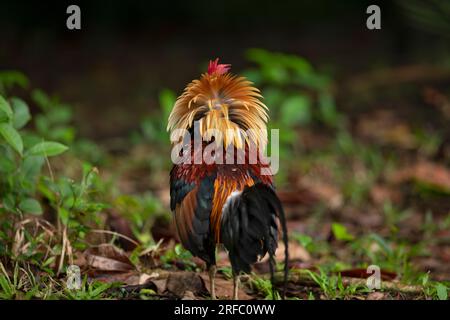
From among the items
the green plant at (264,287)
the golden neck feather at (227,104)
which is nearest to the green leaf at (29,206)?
the golden neck feather at (227,104)

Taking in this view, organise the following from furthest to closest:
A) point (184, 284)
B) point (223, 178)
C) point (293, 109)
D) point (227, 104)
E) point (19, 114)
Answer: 1. point (293, 109)
2. point (19, 114)
3. point (184, 284)
4. point (227, 104)
5. point (223, 178)

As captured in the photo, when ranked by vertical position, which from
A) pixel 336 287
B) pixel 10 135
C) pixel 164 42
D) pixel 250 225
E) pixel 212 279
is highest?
pixel 164 42

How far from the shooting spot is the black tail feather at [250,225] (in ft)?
10.2

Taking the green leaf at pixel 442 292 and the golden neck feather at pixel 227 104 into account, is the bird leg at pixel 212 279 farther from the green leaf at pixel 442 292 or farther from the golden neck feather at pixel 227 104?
the green leaf at pixel 442 292

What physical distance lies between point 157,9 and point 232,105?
23.2 feet

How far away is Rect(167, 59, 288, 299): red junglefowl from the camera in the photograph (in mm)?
3135

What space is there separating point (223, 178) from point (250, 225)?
0.98ft

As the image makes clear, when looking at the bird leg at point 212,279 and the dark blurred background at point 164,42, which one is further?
the dark blurred background at point 164,42

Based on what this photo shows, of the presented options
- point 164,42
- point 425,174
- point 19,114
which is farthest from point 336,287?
point 164,42

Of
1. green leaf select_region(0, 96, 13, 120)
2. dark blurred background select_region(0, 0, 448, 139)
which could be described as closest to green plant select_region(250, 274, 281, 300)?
green leaf select_region(0, 96, 13, 120)

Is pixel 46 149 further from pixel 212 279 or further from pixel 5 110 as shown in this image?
pixel 212 279

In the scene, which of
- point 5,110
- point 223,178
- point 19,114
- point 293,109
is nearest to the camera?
point 223,178

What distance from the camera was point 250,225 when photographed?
312cm

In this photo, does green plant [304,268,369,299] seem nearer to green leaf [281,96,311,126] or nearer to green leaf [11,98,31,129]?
green leaf [11,98,31,129]
